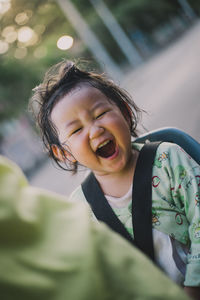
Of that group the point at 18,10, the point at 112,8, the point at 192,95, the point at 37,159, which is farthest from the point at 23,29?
the point at 192,95

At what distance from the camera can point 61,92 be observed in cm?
170

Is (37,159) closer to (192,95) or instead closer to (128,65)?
(128,65)

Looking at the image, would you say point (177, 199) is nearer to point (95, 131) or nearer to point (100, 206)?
point (100, 206)

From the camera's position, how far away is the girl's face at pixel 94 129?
5.04ft

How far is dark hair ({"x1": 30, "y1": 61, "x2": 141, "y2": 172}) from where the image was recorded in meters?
1.71

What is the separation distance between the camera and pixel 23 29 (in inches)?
687

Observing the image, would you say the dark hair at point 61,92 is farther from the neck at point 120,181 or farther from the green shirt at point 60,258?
the green shirt at point 60,258

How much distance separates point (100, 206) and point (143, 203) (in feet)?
0.88

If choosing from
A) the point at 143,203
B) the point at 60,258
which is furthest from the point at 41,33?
the point at 60,258

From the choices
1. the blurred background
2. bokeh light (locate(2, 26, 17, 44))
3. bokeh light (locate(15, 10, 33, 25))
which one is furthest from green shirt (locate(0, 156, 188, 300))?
bokeh light (locate(2, 26, 17, 44))

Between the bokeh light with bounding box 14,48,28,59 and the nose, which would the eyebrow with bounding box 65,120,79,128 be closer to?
the nose

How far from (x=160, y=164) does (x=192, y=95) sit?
528 cm

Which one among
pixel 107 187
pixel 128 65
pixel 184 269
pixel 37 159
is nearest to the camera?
pixel 184 269

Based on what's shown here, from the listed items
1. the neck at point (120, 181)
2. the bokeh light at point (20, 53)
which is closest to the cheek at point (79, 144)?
the neck at point (120, 181)
